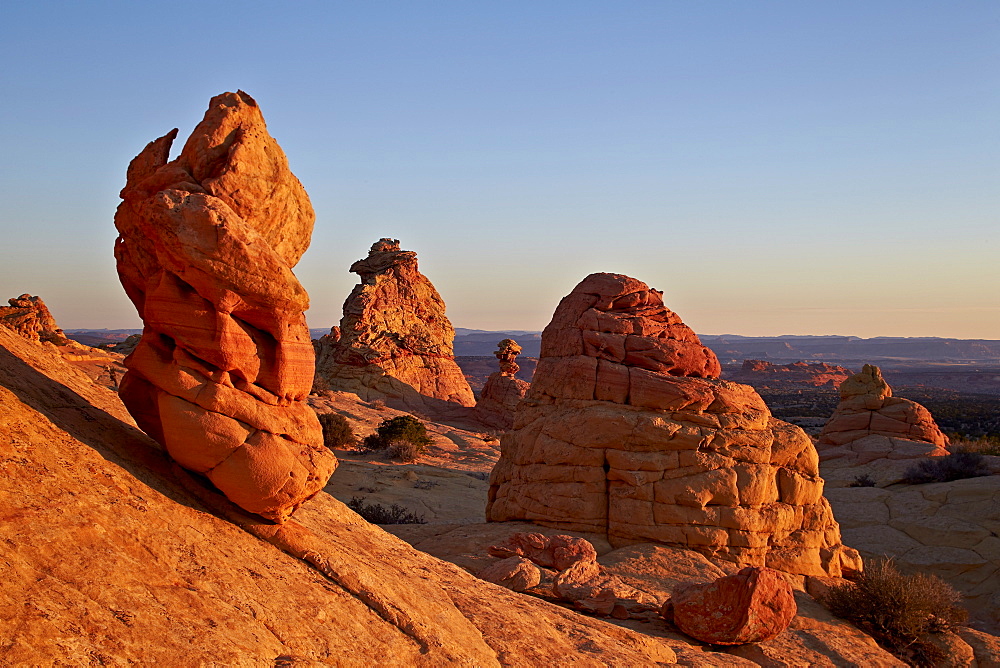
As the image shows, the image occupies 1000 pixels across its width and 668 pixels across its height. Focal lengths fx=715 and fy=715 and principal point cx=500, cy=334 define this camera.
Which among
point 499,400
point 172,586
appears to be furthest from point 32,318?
point 172,586

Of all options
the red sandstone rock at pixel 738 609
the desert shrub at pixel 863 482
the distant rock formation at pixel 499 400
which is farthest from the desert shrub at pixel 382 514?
the distant rock formation at pixel 499 400

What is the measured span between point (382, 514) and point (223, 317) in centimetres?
992

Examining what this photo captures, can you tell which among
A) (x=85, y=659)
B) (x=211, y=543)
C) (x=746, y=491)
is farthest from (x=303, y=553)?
(x=746, y=491)

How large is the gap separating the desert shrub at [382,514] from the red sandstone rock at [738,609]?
7.94 meters

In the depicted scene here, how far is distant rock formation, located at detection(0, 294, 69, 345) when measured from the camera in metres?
26.6

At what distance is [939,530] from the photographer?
51.4 ft

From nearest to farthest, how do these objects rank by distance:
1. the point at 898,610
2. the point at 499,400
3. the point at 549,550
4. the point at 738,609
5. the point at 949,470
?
the point at 738,609 < the point at 898,610 < the point at 549,550 < the point at 949,470 < the point at 499,400

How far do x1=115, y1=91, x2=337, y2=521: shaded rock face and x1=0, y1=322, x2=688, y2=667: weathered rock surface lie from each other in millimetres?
466

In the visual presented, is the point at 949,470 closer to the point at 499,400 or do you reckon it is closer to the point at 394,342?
the point at 499,400

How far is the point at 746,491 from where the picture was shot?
421 inches

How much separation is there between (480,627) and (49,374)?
4692 millimetres

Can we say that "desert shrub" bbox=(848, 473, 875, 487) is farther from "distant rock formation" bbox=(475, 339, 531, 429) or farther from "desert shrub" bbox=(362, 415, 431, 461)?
"distant rock formation" bbox=(475, 339, 531, 429)

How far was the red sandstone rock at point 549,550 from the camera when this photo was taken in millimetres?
9352

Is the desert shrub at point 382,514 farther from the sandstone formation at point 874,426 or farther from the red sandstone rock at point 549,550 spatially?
the sandstone formation at point 874,426
